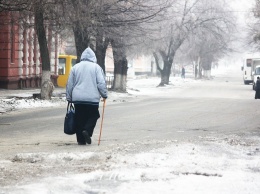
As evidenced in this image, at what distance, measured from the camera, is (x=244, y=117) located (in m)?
15.2

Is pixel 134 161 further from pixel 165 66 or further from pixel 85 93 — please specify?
pixel 165 66

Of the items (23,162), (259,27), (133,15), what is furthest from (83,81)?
(259,27)

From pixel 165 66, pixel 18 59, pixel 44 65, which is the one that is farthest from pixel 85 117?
pixel 165 66

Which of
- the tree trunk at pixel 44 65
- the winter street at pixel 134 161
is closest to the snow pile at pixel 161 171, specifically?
the winter street at pixel 134 161

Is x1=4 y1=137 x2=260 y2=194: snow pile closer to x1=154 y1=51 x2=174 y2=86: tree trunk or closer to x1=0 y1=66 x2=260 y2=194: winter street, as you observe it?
x1=0 y1=66 x2=260 y2=194: winter street

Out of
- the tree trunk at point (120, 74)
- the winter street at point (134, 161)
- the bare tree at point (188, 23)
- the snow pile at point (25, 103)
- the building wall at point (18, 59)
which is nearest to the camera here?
the winter street at point (134, 161)

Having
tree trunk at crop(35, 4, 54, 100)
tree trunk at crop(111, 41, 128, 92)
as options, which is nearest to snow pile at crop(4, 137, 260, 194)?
tree trunk at crop(35, 4, 54, 100)

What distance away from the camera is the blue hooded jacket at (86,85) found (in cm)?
850

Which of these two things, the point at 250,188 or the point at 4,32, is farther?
the point at 4,32

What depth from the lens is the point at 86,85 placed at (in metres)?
8.55

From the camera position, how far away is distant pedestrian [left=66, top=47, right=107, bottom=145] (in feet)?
27.9

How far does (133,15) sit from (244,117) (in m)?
9.64

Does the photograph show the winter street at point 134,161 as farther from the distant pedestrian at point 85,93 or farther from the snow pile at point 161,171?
the distant pedestrian at point 85,93

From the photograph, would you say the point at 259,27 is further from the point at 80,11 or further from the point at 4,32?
the point at 80,11
